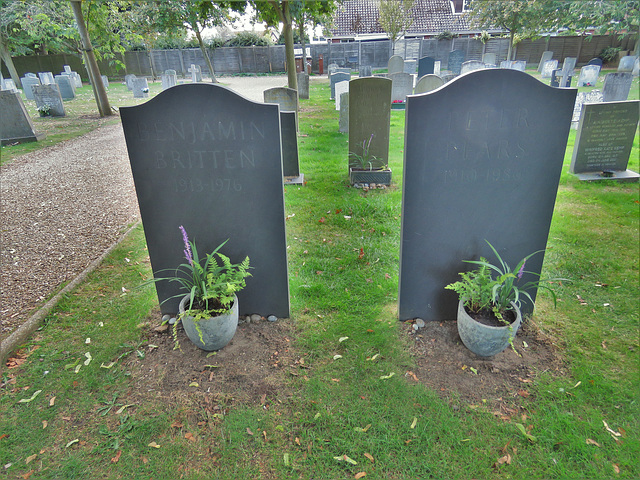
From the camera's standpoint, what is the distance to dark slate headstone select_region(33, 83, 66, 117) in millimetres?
14898

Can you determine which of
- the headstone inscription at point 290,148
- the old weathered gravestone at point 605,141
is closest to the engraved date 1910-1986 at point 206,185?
the headstone inscription at point 290,148

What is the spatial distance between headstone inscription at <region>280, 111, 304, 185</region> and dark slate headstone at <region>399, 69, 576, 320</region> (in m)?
3.40

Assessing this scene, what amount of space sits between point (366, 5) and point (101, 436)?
46.3m

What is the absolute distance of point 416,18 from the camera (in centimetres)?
4050

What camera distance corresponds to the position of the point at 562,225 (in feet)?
17.7

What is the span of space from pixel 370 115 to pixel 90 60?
11594 millimetres

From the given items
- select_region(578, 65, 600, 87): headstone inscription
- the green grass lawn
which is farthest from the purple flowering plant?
select_region(578, 65, 600, 87): headstone inscription

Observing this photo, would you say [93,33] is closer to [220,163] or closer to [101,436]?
[220,163]

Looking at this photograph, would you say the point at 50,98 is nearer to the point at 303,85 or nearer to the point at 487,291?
the point at 303,85

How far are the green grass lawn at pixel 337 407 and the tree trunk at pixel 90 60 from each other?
39.7 ft

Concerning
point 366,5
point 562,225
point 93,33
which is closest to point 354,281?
point 562,225

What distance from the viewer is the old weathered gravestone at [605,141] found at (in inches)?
260

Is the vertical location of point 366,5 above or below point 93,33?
above

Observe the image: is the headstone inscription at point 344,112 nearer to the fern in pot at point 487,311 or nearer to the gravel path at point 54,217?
the gravel path at point 54,217
